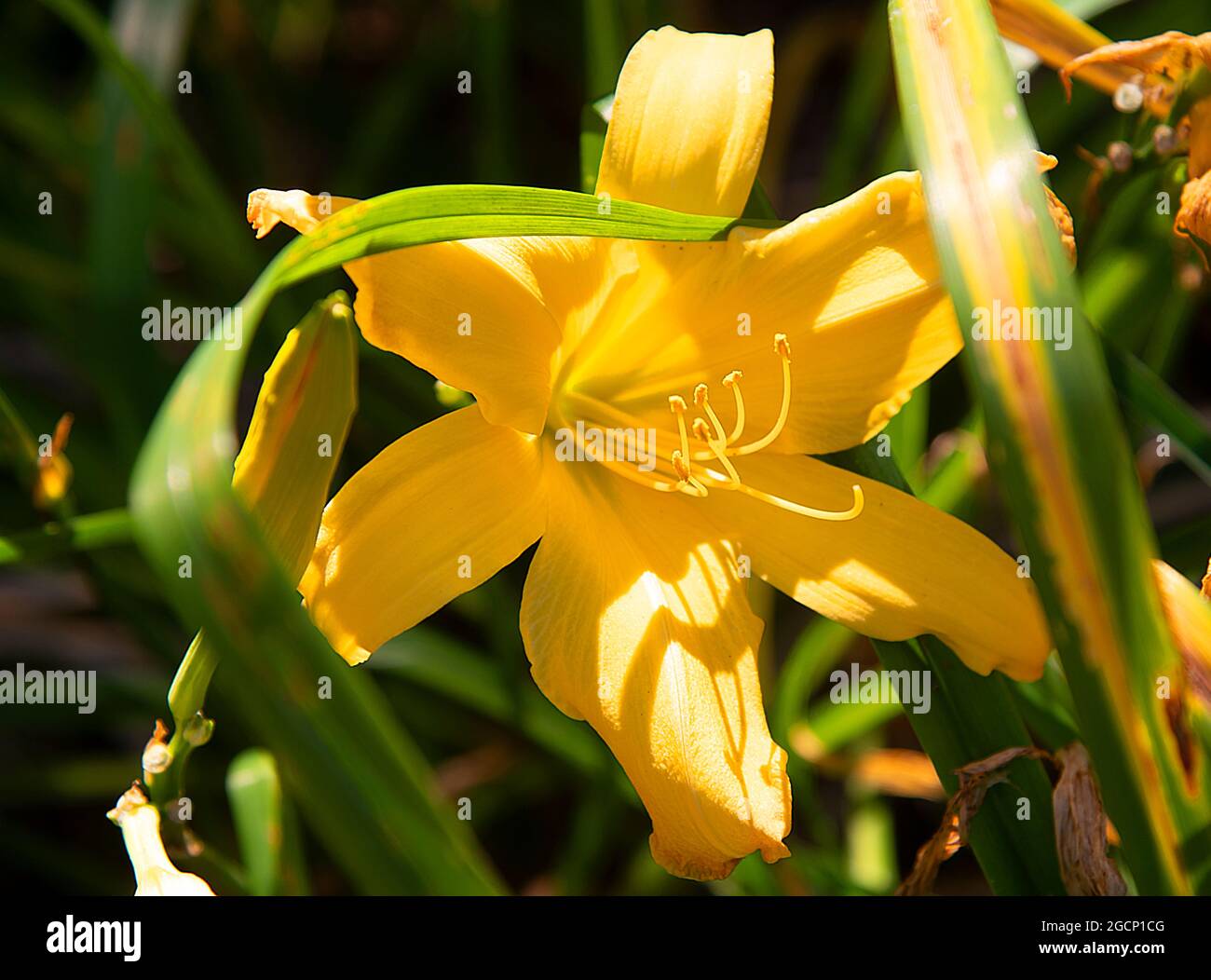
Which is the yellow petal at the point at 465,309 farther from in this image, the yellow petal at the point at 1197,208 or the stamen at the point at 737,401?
the yellow petal at the point at 1197,208

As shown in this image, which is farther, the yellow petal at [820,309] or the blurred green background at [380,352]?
the blurred green background at [380,352]

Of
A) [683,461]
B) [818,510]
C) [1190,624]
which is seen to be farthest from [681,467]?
[1190,624]

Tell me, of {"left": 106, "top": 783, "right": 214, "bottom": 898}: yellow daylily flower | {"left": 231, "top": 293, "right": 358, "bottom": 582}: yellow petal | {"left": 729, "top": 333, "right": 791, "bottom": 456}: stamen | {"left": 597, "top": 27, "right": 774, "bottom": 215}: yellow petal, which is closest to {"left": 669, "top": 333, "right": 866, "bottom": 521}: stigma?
{"left": 729, "top": 333, "right": 791, "bottom": 456}: stamen

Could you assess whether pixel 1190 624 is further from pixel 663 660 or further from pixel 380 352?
pixel 380 352

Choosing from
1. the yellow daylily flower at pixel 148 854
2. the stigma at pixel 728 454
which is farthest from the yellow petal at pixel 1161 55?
the yellow daylily flower at pixel 148 854

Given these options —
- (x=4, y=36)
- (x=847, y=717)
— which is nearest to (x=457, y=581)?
(x=847, y=717)

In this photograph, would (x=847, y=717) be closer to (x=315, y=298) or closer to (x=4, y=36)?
(x=315, y=298)
